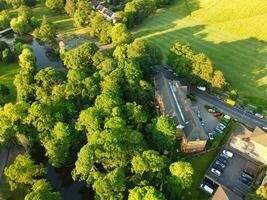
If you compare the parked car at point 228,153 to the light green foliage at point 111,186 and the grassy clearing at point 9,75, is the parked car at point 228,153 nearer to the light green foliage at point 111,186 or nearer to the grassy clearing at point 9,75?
the light green foliage at point 111,186

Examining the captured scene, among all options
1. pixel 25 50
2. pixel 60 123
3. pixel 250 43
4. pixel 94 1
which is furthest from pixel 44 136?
pixel 94 1

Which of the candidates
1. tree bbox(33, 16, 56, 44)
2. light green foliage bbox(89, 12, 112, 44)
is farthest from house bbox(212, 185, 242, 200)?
tree bbox(33, 16, 56, 44)

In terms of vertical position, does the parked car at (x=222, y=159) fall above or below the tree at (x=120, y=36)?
below

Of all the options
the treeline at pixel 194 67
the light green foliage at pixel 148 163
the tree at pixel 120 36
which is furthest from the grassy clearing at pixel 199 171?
the tree at pixel 120 36

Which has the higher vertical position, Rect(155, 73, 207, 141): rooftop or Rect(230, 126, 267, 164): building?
Rect(155, 73, 207, 141): rooftop

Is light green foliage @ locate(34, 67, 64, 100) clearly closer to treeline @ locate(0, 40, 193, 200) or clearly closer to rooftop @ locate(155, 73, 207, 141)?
treeline @ locate(0, 40, 193, 200)

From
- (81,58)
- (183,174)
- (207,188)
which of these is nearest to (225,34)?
(81,58)

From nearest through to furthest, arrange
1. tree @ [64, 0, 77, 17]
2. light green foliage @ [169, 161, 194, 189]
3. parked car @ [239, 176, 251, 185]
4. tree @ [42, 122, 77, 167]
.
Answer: light green foliage @ [169, 161, 194, 189]
tree @ [42, 122, 77, 167]
parked car @ [239, 176, 251, 185]
tree @ [64, 0, 77, 17]

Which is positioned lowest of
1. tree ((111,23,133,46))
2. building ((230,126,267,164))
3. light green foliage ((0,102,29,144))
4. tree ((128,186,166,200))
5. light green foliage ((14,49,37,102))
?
building ((230,126,267,164))
